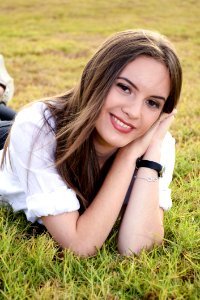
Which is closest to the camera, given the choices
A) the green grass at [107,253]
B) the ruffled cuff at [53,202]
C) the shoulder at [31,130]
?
the green grass at [107,253]

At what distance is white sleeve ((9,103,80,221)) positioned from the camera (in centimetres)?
248

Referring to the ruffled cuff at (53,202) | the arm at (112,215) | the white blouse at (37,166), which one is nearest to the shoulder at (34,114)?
the white blouse at (37,166)

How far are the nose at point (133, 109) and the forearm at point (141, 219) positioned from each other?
0.44m

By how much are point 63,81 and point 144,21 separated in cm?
1225

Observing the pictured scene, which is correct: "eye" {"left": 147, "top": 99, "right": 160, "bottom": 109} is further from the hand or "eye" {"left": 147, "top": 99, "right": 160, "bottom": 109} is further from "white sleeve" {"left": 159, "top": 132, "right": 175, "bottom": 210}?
"white sleeve" {"left": 159, "top": 132, "right": 175, "bottom": 210}

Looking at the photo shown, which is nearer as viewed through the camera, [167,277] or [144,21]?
[167,277]

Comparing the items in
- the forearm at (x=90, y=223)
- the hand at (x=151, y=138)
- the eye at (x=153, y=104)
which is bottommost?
the forearm at (x=90, y=223)

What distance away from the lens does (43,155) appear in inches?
102

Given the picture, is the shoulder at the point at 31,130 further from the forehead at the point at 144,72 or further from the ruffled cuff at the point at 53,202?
the forehead at the point at 144,72

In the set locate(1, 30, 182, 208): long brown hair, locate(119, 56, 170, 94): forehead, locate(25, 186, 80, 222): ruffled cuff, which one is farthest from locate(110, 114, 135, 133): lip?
locate(25, 186, 80, 222): ruffled cuff

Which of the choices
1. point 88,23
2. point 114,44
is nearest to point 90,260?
point 114,44

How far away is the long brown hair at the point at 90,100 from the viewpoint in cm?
252

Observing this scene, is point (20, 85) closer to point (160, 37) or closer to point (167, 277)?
point (160, 37)

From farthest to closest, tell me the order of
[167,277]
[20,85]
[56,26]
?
[56,26] < [20,85] < [167,277]
